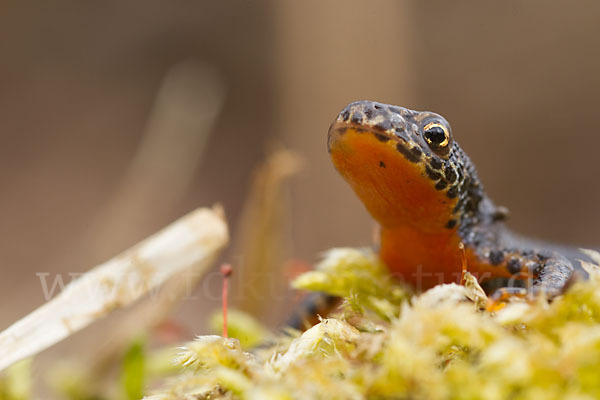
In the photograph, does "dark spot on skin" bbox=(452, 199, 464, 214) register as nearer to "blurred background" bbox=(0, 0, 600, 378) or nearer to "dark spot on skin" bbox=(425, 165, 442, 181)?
"dark spot on skin" bbox=(425, 165, 442, 181)

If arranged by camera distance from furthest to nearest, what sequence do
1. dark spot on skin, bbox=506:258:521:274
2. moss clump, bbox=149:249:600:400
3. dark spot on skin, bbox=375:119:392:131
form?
dark spot on skin, bbox=506:258:521:274 → dark spot on skin, bbox=375:119:392:131 → moss clump, bbox=149:249:600:400

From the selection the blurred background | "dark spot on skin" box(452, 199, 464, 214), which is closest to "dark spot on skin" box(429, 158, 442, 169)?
"dark spot on skin" box(452, 199, 464, 214)

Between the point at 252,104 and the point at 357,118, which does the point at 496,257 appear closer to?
the point at 357,118

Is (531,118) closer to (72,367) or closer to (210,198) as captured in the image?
(210,198)

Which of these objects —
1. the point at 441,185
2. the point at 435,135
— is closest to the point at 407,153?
the point at 435,135

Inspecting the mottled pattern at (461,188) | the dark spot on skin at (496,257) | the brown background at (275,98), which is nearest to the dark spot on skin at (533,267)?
the mottled pattern at (461,188)

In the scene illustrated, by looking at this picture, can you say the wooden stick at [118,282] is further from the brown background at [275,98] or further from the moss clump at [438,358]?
the brown background at [275,98]
